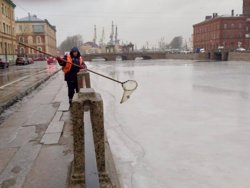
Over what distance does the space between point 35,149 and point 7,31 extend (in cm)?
5836

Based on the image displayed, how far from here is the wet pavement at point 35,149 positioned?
4363 millimetres

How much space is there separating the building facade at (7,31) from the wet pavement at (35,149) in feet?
156

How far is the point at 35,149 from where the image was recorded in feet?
18.9

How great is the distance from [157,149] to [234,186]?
199 centimetres

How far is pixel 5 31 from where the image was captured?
57.8 m

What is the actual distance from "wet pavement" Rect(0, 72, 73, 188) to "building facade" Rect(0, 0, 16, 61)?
47.7 metres

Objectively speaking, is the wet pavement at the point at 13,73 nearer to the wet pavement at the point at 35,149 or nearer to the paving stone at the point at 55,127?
the wet pavement at the point at 35,149

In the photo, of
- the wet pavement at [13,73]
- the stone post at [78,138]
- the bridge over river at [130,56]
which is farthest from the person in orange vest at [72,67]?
the bridge over river at [130,56]

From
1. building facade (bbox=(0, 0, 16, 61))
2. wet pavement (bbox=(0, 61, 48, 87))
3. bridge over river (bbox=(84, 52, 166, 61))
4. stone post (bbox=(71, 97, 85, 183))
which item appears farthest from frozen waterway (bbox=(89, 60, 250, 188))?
bridge over river (bbox=(84, 52, 166, 61))

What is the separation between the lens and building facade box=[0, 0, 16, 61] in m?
54.7

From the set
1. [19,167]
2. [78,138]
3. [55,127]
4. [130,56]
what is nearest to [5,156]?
[19,167]

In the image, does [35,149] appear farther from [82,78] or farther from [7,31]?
[7,31]

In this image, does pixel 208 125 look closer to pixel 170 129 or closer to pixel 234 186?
pixel 170 129

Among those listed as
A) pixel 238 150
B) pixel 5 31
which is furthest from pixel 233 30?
pixel 238 150
